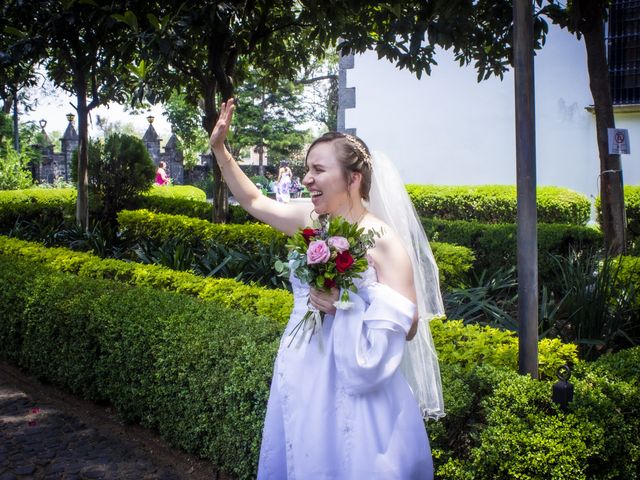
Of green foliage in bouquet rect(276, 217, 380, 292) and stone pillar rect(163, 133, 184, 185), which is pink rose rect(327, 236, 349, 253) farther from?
stone pillar rect(163, 133, 184, 185)

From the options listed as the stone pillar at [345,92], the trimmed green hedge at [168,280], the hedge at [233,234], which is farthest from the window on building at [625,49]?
the trimmed green hedge at [168,280]

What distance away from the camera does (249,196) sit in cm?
286

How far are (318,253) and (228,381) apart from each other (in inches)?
63.4

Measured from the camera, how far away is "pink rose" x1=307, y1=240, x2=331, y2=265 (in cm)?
220

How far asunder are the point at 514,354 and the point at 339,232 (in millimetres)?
1672

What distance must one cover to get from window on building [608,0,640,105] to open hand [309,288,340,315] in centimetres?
1212

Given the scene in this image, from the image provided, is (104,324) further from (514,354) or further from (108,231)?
(108,231)

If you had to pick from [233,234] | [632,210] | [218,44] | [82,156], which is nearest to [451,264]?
[233,234]

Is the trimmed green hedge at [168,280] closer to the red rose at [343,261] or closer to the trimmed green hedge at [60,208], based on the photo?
the red rose at [343,261]

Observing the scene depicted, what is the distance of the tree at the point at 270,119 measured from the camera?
34062 mm

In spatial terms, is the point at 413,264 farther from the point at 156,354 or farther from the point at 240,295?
the point at 240,295

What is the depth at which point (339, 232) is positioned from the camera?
89.7 inches

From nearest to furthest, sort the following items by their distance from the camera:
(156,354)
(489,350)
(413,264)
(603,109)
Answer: (413,264), (489,350), (156,354), (603,109)

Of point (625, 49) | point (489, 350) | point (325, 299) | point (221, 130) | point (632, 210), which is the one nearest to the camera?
point (325, 299)
